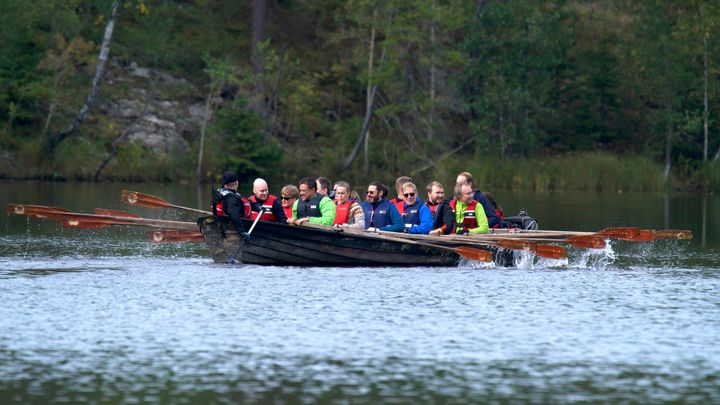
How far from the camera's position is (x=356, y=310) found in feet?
57.2

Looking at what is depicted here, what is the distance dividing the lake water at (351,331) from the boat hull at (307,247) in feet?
1.06

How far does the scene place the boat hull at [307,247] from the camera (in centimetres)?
2225

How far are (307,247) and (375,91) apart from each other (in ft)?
111

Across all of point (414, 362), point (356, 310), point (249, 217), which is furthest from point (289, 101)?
point (414, 362)

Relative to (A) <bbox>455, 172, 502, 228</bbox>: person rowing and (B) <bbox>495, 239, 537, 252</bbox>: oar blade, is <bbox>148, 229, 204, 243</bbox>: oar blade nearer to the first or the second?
(A) <bbox>455, 172, 502, 228</bbox>: person rowing

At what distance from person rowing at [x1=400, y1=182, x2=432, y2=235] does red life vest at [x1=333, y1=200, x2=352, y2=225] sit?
3.17 ft

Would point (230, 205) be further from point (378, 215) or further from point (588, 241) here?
point (588, 241)

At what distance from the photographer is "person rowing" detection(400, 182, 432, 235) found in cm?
2372

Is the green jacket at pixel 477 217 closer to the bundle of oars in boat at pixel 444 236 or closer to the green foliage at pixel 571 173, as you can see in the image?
the bundle of oars in boat at pixel 444 236

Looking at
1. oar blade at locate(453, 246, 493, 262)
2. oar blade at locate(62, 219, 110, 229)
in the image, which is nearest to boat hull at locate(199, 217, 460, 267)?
oar blade at locate(453, 246, 493, 262)

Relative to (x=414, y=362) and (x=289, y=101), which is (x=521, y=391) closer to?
(x=414, y=362)

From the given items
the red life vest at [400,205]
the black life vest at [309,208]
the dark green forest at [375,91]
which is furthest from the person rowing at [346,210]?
the dark green forest at [375,91]

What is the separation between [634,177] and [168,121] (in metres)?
17.8

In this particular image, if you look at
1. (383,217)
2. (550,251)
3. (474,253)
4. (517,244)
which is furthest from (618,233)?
(383,217)
